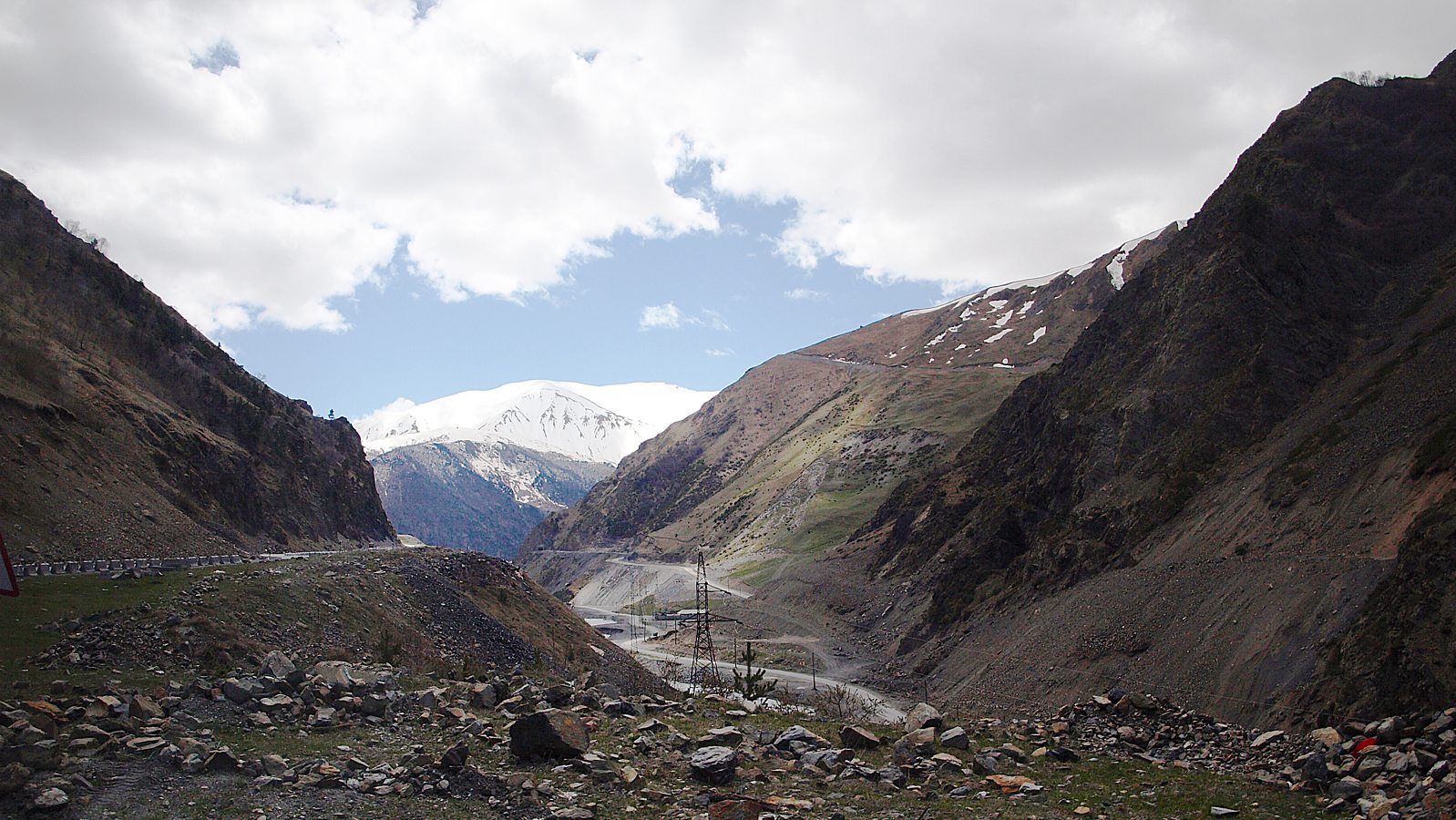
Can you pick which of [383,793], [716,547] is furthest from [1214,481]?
[716,547]

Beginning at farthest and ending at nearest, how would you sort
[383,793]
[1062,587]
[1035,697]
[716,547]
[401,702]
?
[716,547], [1062,587], [1035,697], [401,702], [383,793]

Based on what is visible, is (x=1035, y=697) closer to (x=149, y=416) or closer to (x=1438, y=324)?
(x=1438, y=324)

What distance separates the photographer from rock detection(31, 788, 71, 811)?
1155cm

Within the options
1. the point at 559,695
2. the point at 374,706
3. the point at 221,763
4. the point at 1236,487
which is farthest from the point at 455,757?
the point at 1236,487

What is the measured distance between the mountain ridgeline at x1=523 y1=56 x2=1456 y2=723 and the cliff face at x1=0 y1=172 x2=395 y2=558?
143ft

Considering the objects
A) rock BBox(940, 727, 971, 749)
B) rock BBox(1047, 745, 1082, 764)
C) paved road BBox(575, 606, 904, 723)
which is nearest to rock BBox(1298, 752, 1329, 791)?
rock BBox(1047, 745, 1082, 764)

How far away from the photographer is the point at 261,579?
32406 mm

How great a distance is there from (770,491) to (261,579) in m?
111

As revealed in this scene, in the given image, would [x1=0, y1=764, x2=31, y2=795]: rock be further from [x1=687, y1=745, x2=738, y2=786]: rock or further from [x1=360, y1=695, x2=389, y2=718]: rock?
[x1=687, y1=745, x2=738, y2=786]: rock

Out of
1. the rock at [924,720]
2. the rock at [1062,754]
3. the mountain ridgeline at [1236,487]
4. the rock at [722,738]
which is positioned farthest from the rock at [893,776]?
the mountain ridgeline at [1236,487]

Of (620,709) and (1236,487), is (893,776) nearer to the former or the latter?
(620,709)

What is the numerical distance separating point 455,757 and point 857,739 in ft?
28.0

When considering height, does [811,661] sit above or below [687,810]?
below

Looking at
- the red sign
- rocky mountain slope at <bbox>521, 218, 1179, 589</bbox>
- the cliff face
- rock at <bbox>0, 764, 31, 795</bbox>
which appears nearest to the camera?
the red sign
